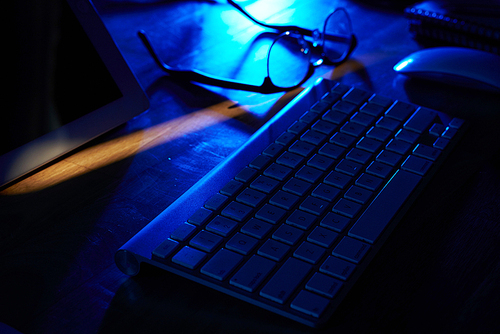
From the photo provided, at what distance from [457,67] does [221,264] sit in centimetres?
51

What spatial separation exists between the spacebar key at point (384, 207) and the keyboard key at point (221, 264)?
118mm

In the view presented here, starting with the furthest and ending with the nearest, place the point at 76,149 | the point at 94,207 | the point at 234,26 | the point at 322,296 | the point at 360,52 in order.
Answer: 1. the point at 234,26
2. the point at 360,52
3. the point at 76,149
4. the point at 94,207
5. the point at 322,296

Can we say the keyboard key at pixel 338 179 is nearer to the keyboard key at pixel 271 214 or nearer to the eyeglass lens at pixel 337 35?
the keyboard key at pixel 271 214

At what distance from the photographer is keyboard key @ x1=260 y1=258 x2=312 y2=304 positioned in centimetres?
40

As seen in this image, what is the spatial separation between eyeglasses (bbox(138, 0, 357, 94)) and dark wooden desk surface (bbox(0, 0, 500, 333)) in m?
0.02

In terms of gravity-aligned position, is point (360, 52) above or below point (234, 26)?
below

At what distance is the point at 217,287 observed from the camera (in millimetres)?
418

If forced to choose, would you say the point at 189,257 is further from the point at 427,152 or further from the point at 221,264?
the point at 427,152

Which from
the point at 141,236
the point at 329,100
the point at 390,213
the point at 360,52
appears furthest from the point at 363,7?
the point at 141,236

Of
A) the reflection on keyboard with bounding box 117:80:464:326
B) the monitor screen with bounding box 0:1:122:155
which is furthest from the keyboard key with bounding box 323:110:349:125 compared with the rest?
the monitor screen with bounding box 0:1:122:155

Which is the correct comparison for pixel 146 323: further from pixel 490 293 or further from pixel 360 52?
pixel 360 52

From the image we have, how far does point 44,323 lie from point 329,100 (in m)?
0.45

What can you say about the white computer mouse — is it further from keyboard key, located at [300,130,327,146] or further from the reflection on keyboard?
keyboard key, located at [300,130,327,146]

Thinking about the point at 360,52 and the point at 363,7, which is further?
the point at 363,7
